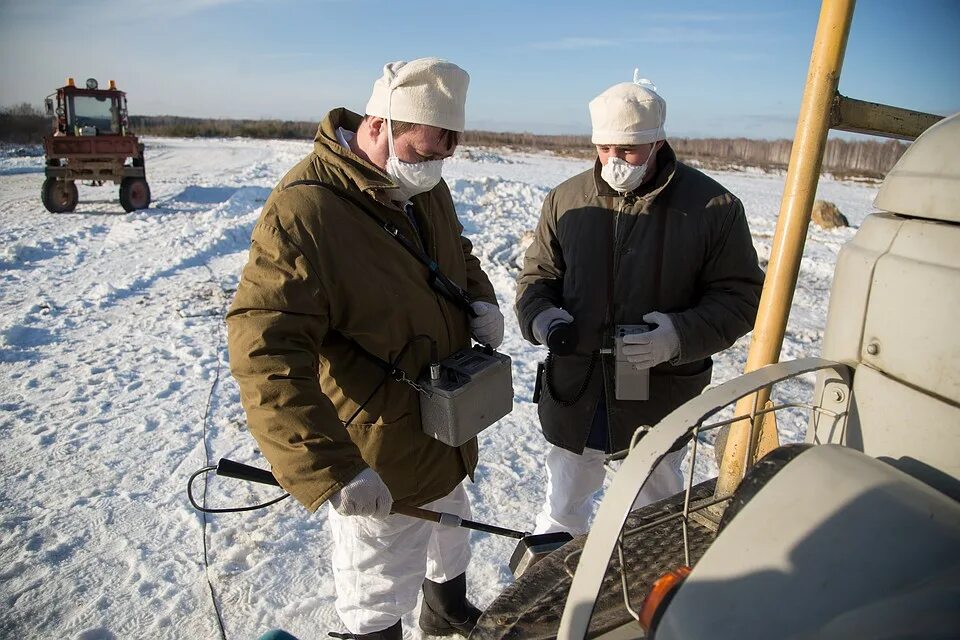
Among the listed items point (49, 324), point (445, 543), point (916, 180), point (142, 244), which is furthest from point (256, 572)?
point (142, 244)

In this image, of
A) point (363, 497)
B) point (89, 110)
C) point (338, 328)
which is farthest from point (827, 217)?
point (89, 110)

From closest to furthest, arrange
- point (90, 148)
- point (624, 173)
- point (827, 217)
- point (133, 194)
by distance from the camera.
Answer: point (624, 173) < point (827, 217) < point (133, 194) < point (90, 148)

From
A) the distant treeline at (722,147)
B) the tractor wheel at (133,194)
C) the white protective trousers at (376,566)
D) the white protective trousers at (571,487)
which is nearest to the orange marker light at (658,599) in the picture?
the white protective trousers at (376,566)

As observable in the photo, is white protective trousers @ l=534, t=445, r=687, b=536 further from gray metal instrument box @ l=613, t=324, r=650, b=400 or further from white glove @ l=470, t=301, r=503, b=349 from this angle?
white glove @ l=470, t=301, r=503, b=349

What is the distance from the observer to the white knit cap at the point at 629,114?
2240 millimetres

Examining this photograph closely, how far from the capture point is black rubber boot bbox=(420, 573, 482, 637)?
7.88ft

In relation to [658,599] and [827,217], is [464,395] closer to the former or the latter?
[658,599]

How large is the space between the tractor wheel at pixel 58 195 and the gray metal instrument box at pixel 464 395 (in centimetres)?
1192

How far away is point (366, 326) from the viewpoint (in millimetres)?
1814

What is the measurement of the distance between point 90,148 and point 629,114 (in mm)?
13107

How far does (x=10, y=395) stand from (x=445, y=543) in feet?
11.2

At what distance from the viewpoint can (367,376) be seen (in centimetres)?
187

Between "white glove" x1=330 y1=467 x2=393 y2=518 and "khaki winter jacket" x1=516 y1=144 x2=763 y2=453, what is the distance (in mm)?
1003

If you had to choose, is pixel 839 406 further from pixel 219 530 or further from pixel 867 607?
pixel 219 530
